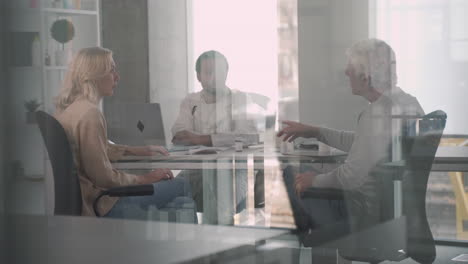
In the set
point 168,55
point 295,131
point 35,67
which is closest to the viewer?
point 295,131

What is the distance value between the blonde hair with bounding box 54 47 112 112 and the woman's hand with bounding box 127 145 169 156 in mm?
224

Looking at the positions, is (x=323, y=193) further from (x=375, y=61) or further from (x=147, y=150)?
(x=147, y=150)

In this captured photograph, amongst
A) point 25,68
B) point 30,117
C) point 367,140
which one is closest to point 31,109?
point 30,117

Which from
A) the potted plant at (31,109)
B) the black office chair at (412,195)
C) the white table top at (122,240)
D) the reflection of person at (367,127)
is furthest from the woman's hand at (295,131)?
the potted plant at (31,109)

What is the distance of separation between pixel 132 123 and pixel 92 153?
19 centimetres

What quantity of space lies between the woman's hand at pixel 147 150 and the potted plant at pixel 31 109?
0.47 metres

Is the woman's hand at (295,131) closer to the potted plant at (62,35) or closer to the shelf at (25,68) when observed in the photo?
the potted plant at (62,35)

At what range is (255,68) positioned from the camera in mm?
2371

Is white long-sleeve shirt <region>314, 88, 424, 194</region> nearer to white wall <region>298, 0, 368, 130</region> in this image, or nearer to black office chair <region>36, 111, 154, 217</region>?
white wall <region>298, 0, 368, 130</region>

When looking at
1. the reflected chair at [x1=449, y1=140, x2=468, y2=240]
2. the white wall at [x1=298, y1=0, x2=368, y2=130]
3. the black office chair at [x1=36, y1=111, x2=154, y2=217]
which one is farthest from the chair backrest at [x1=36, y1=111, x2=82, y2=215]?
the reflected chair at [x1=449, y1=140, x2=468, y2=240]

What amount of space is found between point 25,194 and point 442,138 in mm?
1634

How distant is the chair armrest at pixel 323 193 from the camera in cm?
231

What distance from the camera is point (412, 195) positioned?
2219 millimetres

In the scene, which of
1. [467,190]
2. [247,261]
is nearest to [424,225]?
[467,190]
